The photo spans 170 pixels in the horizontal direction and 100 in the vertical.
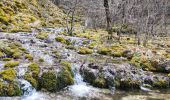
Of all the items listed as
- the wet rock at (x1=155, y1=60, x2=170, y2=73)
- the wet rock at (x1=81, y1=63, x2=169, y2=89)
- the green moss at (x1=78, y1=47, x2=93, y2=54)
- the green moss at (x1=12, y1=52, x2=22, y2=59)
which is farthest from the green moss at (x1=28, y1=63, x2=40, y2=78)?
the wet rock at (x1=155, y1=60, x2=170, y2=73)

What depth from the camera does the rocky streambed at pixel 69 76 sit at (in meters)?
20.0

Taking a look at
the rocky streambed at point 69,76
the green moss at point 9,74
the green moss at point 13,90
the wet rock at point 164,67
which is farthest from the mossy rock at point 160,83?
the green moss at point 9,74

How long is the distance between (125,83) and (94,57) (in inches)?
249

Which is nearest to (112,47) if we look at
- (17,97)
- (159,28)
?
(17,97)

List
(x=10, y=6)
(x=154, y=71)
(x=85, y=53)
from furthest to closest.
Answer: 1. (x=10, y=6)
2. (x=85, y=53)
3. (x=154, y=71)

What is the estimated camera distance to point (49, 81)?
2117 cm

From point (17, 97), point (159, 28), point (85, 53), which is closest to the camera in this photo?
point (17, 97)

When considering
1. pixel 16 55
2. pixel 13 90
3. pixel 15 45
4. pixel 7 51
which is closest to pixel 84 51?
pixel 15 45

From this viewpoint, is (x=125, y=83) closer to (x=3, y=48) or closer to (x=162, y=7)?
(x=3, y=48)

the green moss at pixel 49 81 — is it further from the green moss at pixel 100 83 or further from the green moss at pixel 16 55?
the green moss at pixel 16 55

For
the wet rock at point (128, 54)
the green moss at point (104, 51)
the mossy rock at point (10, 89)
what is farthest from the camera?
the green moss at point (104, 51)

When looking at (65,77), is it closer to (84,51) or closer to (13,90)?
(13,90)

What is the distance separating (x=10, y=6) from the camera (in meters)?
50.8

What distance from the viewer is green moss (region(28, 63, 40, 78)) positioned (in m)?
21.2
